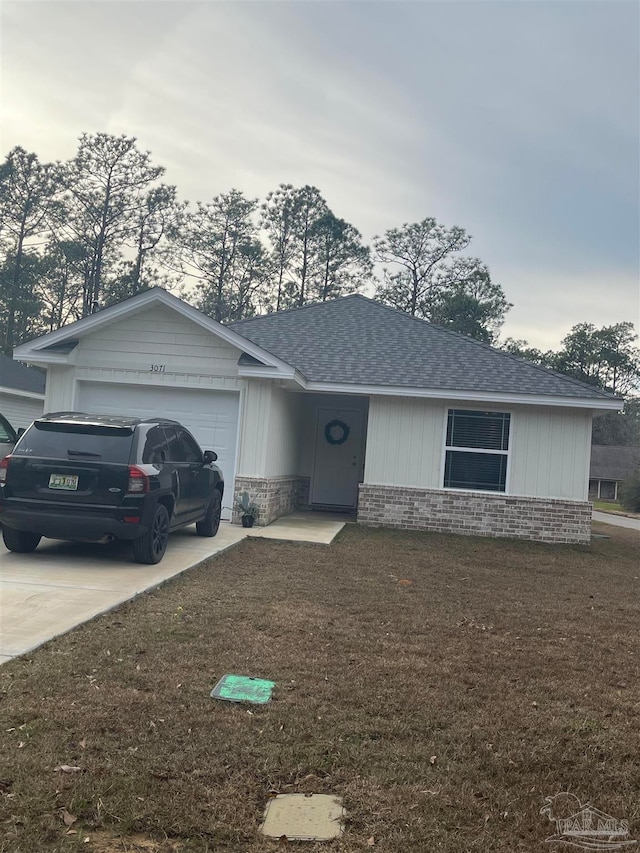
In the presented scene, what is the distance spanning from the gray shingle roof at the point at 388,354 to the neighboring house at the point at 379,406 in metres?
0.06

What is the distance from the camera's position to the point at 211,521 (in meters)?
10.8

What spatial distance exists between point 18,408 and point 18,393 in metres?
1.62

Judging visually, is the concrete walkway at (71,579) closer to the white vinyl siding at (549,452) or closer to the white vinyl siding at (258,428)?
the white vinyl siding at (258,428)

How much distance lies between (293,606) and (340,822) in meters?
3.77

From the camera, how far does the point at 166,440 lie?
888 centimetres

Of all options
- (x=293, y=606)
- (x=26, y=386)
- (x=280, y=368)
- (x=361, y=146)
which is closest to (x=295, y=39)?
(x=361, y=146)

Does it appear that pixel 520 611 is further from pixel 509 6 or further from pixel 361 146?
pixel 361 146

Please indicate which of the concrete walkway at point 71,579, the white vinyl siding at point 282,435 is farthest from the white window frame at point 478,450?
the concrete walkway at point 71,579

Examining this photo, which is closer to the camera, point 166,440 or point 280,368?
point 166,440

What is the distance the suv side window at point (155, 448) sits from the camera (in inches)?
320

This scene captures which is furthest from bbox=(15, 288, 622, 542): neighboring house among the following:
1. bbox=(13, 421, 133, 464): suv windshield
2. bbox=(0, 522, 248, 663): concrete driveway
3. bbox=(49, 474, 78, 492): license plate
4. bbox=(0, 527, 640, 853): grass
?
bbox=(0, 527, 640, 853): grass

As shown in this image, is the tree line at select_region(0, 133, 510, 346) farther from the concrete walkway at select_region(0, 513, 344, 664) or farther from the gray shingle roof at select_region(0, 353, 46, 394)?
the concrete walkway at select_region(0, 513, 344, 664)

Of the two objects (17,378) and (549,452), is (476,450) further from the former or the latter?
(17,378)

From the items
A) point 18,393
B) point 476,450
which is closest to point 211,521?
point 476,450
